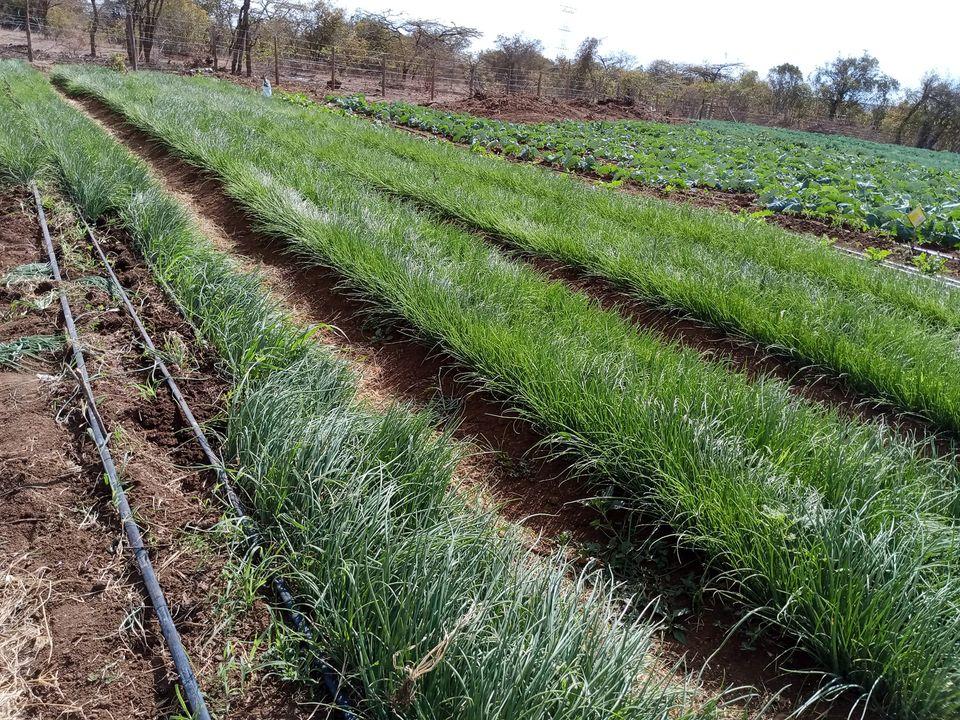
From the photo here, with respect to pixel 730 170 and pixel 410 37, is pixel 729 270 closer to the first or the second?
pixel 730 170

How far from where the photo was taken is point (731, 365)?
12.7ft

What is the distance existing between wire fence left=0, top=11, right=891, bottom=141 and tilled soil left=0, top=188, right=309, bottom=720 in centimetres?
2077

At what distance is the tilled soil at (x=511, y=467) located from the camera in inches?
78.6

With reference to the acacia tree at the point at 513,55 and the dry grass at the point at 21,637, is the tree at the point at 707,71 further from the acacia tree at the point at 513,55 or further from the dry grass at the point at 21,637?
the dry grass at the point at 21,637

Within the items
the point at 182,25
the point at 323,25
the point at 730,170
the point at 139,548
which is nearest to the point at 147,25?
the point at 182,25

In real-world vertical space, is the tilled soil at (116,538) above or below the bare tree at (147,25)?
below

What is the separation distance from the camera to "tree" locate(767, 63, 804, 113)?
168 feet

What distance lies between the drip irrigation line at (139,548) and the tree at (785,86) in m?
57.4

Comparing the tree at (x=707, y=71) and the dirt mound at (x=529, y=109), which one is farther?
the tree at (x=707, y=71)

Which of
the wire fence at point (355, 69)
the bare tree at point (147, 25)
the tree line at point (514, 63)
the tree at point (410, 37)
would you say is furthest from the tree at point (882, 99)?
the bare tree at point (147, 25)

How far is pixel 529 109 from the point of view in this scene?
21.7 meters

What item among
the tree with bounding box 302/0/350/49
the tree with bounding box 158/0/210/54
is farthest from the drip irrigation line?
the tree with bounding box 302/0/350/49

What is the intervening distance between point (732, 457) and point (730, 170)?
11.2 m

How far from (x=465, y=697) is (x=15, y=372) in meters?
2.71
